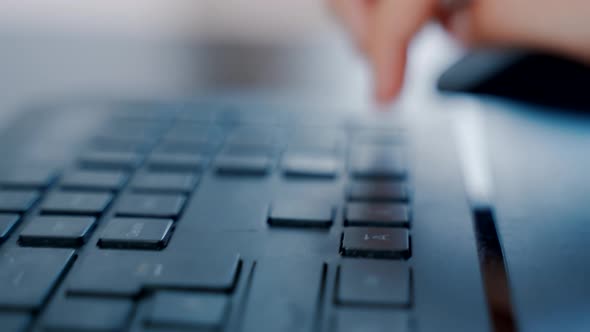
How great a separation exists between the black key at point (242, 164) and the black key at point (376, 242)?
0.29 ft

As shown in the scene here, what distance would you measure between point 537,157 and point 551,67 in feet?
0.38

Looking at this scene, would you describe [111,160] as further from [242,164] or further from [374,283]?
[374,283]

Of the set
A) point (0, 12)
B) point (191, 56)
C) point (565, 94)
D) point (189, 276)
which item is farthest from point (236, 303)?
point (0, 12)

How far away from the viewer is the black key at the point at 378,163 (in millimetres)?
361

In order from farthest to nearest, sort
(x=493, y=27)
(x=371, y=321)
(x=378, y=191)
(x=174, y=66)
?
(x=174, y=66) → (x=493, y=27) → (x=378, y=191) → (x=371, y=321)

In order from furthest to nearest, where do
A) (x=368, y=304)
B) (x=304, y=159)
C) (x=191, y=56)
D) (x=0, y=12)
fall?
(x=0, y=12) → (x=191, y=56) → (x=304, y=159) → (x=368, y=304)

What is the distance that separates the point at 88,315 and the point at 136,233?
0.06 metres

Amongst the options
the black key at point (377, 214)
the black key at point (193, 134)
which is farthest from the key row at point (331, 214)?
the black key at point (193, 134)

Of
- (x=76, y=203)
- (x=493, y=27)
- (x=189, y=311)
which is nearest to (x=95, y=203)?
(x=76, y=203)

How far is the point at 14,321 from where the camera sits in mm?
234

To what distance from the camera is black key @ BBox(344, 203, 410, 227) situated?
304mm

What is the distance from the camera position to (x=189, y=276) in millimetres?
261

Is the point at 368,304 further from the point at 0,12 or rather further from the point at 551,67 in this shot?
the point at 0,12

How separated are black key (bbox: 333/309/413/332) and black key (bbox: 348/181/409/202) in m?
0.10
